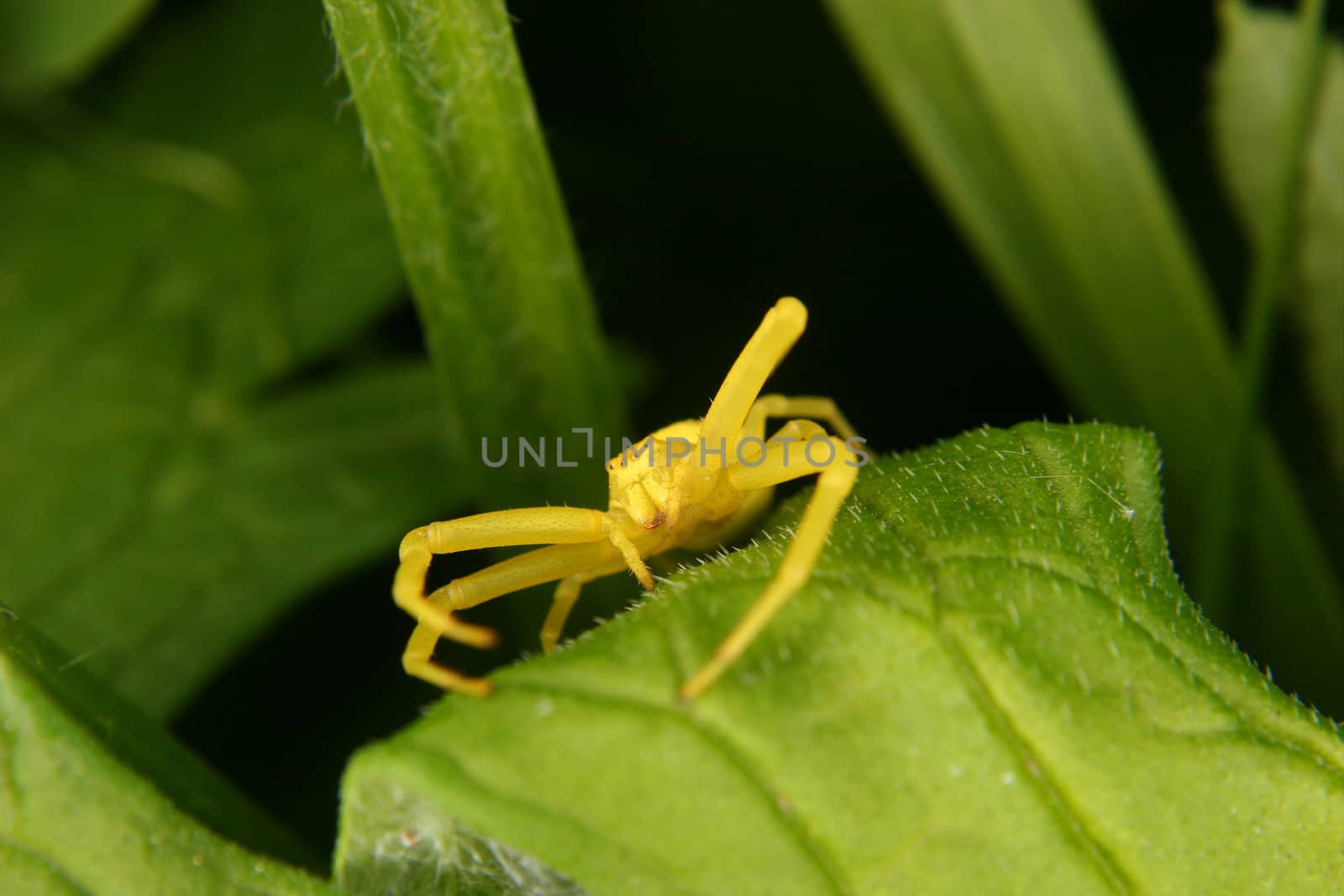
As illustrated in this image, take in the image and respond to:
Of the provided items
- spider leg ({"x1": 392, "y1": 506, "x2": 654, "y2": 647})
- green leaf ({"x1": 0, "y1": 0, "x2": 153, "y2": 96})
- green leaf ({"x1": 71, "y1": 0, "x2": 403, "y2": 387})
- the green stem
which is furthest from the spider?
green leaf ({"x1": 0, "y1": 0, "x2": 153, "y2": 96})

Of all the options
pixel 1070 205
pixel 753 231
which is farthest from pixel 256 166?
pixel 1070 205

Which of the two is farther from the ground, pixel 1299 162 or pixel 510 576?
pixel 510 576

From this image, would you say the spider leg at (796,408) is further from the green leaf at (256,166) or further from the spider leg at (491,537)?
the green leaf at (256,166)

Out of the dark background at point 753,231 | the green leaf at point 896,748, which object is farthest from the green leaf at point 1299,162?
the green leaf at point 896,748

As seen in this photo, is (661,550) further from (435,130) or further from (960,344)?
(960,344)

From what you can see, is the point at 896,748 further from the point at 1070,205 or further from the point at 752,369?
the point at 1070,205

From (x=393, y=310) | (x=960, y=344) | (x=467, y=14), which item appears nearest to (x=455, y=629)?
(x=467, y=14)

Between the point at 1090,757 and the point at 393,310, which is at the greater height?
the point at 393,310
